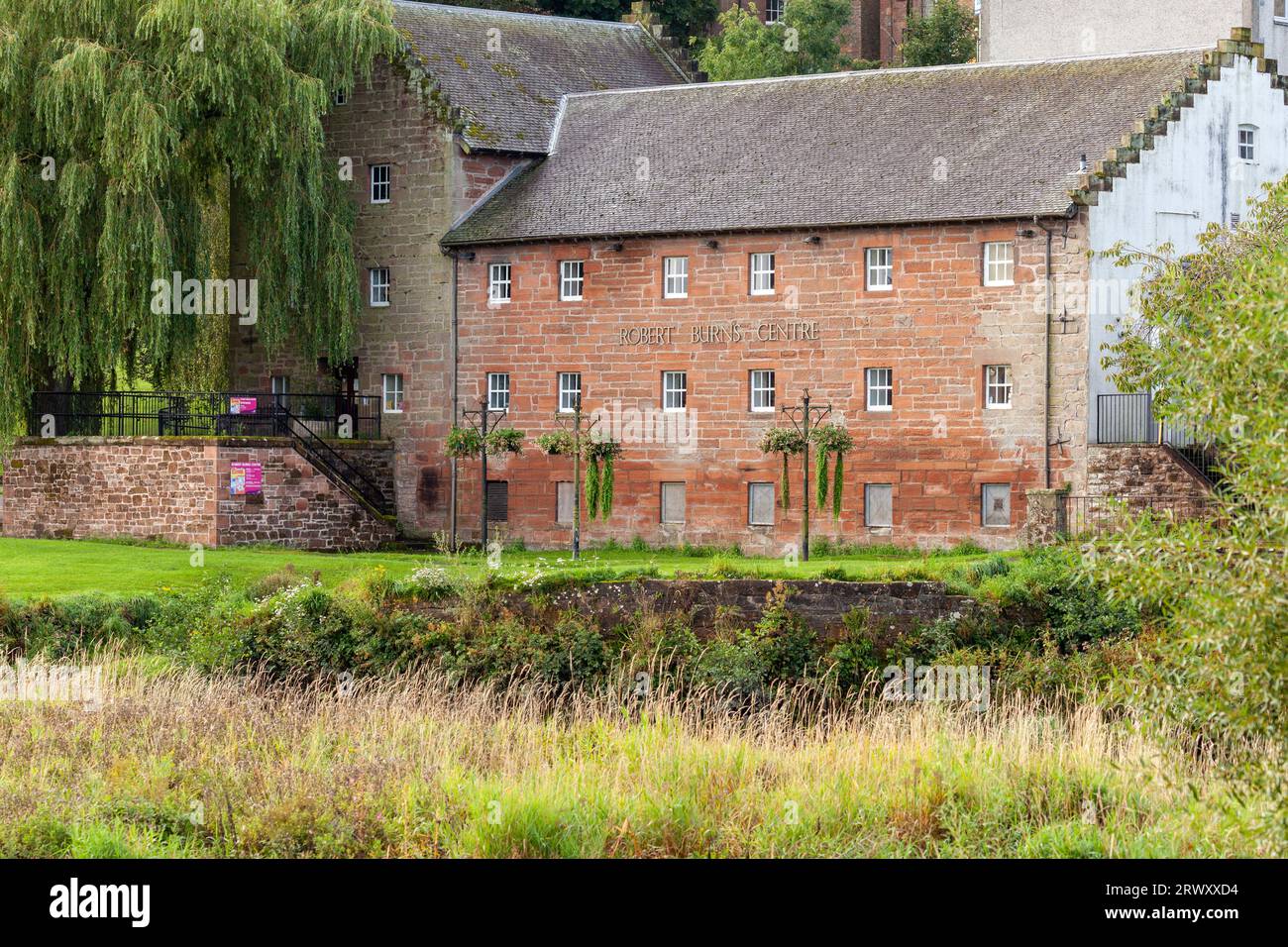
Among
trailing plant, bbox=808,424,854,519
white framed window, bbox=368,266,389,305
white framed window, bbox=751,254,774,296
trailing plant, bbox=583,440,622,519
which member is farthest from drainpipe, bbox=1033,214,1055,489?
white framed window, bbox=368,266,389,305

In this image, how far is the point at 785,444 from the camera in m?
37.5

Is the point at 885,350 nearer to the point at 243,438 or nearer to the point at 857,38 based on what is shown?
the point at 243,438

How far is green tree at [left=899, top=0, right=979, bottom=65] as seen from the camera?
2269 inches

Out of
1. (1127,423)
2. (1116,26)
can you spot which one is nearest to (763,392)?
(1127,423)

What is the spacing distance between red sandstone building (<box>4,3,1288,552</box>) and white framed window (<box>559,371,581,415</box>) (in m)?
0.05

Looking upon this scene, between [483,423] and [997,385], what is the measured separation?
402 inches

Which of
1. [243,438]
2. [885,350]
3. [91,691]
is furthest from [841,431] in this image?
[91,691]

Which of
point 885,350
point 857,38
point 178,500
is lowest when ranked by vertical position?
point 178,500

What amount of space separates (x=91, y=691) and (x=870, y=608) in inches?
449

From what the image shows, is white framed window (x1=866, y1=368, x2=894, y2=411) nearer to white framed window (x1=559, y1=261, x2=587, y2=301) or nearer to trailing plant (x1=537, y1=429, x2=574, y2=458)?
trailing plant (x1=537, y1=429, x2=574, y2=458)

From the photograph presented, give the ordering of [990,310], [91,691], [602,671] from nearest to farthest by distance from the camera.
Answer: [91,691], [602,671], [990,310]

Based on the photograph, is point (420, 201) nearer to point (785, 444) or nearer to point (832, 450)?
point (785, 444)

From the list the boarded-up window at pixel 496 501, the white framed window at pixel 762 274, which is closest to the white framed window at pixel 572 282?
the white framed window at pixel 762 274
